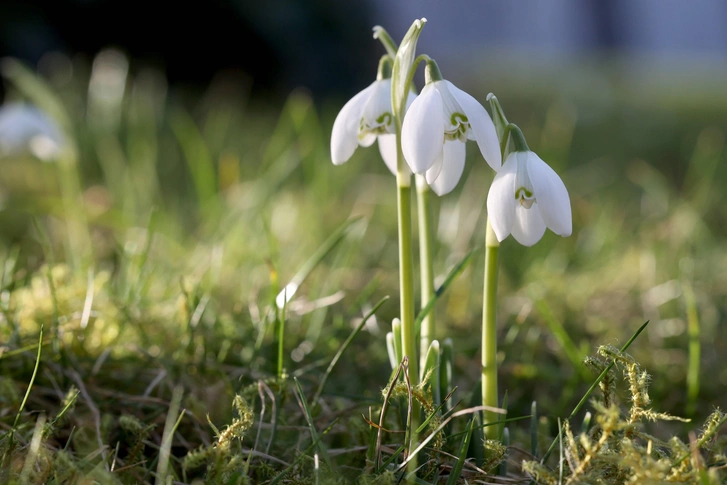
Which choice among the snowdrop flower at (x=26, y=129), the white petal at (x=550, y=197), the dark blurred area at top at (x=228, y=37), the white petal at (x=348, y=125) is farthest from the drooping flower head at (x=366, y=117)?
the dark blurred area at top at (x=228, y=37)

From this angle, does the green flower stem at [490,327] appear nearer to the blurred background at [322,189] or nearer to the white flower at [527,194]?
the white flower at [527,194]

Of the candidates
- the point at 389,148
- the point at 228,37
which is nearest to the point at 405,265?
the point at 389,148

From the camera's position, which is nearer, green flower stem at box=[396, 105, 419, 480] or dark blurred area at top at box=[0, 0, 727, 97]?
green flower stem at box=[396, 105, 419, 480]

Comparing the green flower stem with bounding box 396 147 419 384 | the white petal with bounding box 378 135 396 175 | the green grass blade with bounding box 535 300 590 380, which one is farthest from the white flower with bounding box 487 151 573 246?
the green grass blade with bounding box 535 300 590 380

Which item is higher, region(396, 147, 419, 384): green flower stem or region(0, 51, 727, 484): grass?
region(396, 147, 419, 384): green flower stem

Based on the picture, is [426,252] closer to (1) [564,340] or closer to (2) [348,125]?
(2) [348,125]

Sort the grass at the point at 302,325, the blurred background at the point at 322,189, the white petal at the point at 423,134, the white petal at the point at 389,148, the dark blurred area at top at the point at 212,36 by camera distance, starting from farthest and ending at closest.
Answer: the dark blurred area at top at the point at 212,36 < the blurred background at the point at 322,189 < the white petal at the point at 389,148 < the grass at the point at 302,325 < the white petal at the point at 423,134

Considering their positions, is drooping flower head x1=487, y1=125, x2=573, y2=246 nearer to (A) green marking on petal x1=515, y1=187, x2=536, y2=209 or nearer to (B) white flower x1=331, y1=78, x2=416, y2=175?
(A) green marking on petal x1=515, y1=187, x2=536, y2=209

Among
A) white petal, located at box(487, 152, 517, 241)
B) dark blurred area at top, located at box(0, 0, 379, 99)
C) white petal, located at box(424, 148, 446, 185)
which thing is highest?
dark blurred area at top, located at box(0, 0, 379, 99)
